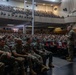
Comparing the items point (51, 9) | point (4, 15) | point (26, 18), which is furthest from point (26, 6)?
point (4, 15)

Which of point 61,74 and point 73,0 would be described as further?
point 73,0

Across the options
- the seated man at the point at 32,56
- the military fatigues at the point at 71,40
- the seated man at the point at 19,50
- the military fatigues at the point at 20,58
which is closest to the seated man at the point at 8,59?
the military fatigues at the point at 20,58

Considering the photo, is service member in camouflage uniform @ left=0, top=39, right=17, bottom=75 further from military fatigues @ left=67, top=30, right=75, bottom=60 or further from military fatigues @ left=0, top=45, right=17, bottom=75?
military fatigues @ left=67, top=30, right=75, bottom=60

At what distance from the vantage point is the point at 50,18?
24.3 m

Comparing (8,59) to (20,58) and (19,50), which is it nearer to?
(20,58)

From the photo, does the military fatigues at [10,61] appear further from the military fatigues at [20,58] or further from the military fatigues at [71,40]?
the military fatigues at [71,40]

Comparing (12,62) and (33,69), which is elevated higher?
(12,62)

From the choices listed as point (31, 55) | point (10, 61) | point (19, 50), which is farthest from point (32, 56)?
point (10, 61)

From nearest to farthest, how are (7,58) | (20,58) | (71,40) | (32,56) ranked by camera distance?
1. (7,58)
2. (20,58)
3. (32,56)
4. (71,40)

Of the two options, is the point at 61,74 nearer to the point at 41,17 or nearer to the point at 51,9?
the point at 41,17

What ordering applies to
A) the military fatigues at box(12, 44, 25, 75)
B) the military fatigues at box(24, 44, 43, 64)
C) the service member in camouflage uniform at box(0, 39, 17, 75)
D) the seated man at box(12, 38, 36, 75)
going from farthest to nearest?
1. the military fatigues at box(24, 44, 43, 64)
2. the seated man at box(12, 38, 36, 75)
3. the military fatigues at box(12, 44, 25, 75)
4. the service member in camouflage uniform at box(0, 39, 17, 75)

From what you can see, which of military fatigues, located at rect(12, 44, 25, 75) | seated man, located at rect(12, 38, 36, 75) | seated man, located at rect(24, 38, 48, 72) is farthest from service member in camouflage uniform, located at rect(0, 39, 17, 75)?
seated man, located at rect(24, 38, 48, 72)

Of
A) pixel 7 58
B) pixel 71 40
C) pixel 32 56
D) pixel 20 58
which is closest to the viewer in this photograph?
pixel 7 58

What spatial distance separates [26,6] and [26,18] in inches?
268
